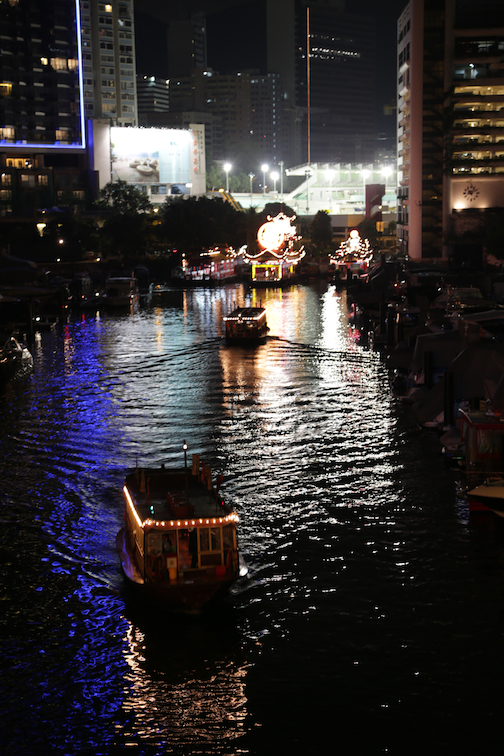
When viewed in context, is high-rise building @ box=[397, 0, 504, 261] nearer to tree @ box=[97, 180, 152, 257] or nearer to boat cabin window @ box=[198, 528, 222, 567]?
tree @ box=[97, 180, 152, 257]

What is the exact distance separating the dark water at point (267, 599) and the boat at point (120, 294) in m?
35.6

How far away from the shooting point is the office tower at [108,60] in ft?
498

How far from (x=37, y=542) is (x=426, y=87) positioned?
8014 cm

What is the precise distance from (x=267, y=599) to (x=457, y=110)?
78837 millimetres

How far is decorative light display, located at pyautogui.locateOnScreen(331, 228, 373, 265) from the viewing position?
95.2 m

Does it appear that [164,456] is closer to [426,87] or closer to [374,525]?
[374,525]

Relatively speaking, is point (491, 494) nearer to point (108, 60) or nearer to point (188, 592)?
point (188, 592)

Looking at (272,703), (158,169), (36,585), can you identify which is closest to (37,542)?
(36,585)

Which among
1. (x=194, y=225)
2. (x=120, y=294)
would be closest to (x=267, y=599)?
(x=120, y=294)

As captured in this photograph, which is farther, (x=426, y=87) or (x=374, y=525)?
(x=426, y=87)

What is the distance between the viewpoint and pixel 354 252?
9650 centimetres

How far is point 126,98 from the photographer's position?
518ft

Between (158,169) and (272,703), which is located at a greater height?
(158,169)

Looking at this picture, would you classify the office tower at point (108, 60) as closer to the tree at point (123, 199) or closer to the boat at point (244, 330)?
the tree at point (123, 199)
